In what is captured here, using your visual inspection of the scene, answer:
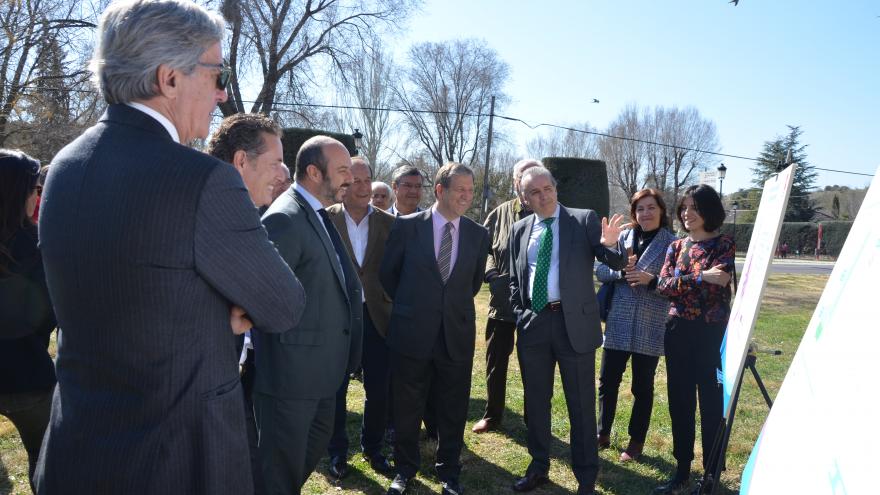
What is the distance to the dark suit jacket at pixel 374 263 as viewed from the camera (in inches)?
177

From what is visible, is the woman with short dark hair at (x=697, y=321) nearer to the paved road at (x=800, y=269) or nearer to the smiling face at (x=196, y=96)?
the smiling face at (x=196, y=96)

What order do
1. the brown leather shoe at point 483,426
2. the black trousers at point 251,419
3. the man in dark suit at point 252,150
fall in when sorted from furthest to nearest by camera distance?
the brown leather shoe at point 483,426 → the man in dark suit at point 252,150 → the black trousers at point 251,419

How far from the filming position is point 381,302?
454 centimetres

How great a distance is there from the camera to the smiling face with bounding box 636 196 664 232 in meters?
4.57

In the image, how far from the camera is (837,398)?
1249mm

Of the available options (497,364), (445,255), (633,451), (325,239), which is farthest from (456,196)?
(633,451)

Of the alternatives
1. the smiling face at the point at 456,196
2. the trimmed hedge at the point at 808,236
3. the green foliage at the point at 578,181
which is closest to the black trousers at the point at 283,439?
the smiling face at the point at 456,196

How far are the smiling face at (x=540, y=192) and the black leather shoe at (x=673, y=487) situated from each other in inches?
77.5

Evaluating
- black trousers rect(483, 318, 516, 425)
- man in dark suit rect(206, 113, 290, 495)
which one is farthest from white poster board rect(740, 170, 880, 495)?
black trousers rect(483, 318, 516, 425)

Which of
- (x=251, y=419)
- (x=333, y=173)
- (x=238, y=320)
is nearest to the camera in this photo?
(x=238, y=320)

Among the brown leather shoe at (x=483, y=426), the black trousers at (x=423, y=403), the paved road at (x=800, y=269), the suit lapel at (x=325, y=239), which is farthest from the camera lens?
the paved road at (x=800, y=269)

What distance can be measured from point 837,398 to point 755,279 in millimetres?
1458

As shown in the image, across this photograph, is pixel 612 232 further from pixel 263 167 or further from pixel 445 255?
pixel 263 167

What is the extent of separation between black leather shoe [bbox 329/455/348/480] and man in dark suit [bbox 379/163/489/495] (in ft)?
1.36
